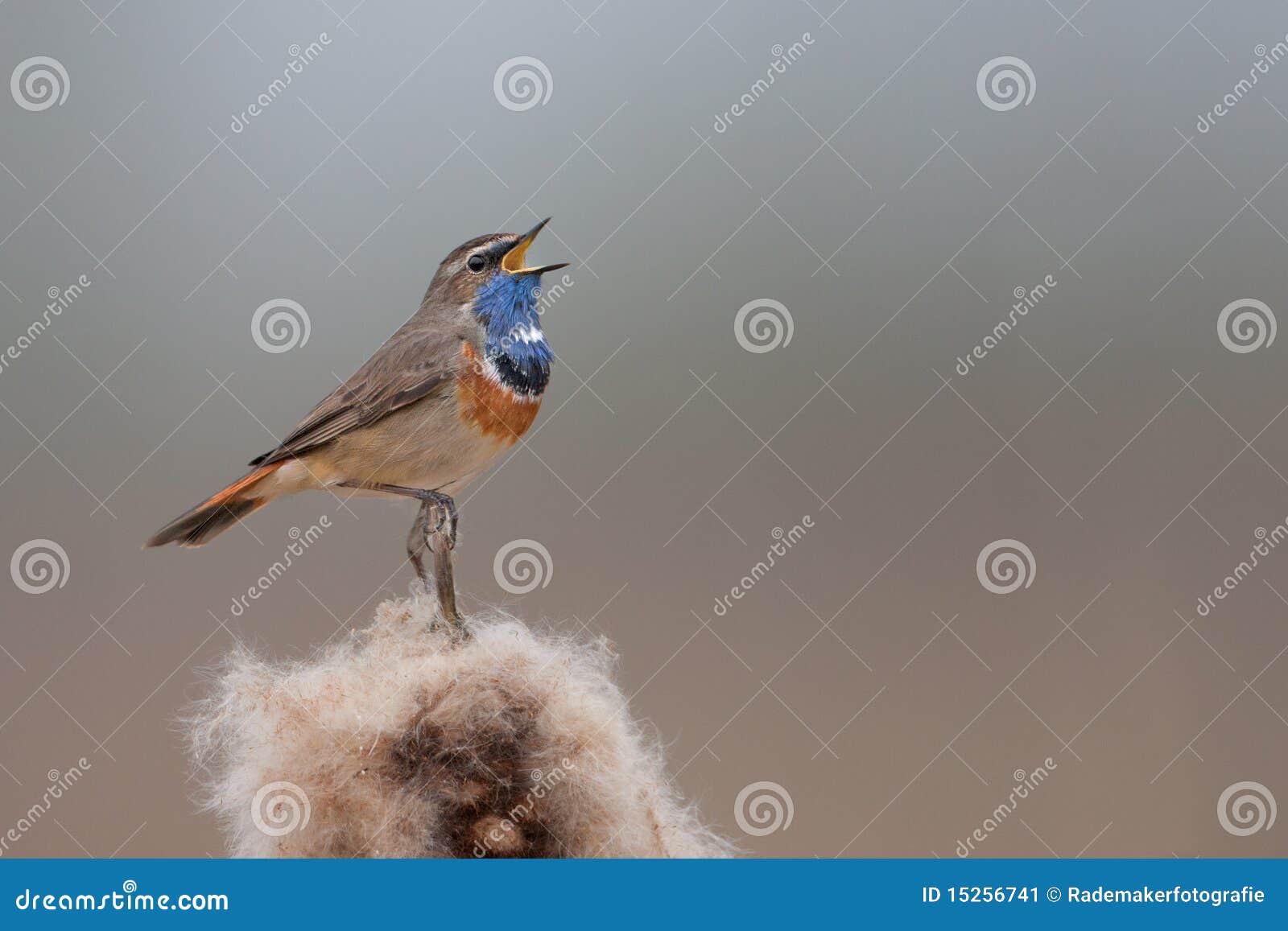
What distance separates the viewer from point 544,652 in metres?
1.91

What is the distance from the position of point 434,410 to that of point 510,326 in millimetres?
215

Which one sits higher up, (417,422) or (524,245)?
(524,245)

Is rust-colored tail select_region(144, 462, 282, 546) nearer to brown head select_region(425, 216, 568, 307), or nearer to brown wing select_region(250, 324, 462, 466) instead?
brown wing select_region(250, 324, 462, 466)

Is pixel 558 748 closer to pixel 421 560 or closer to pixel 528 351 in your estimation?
pixel 421 560

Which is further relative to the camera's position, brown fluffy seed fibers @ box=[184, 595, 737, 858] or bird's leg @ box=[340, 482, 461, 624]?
bird's leg @ box=[340, 482, 461, 624]

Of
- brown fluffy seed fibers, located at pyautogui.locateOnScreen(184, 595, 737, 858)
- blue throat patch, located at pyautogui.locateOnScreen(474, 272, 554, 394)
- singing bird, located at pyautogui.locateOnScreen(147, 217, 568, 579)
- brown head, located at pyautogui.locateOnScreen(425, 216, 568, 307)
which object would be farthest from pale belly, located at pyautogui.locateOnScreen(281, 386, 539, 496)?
brown fluffy seed fibers, located at pyautogui.locateOnScreen(184, 595, 737, 858)

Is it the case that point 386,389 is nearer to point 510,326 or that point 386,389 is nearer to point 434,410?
point 434,410

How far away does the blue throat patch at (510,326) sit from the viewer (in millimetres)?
2137

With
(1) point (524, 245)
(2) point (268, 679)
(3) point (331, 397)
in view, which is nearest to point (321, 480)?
(3) point (331, 397)

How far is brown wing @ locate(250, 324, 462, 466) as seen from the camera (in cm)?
212

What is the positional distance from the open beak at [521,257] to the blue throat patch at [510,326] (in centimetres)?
2

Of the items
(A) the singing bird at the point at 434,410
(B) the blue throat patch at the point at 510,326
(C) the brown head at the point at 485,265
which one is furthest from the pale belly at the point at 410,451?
(C) the brown head at the point at 485,265

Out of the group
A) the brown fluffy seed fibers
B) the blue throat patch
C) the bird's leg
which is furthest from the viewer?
the blue throat patch
